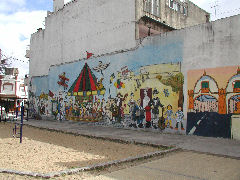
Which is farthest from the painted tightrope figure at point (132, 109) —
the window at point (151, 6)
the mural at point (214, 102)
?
the window at point (151, 6)

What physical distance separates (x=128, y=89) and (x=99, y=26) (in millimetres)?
6250

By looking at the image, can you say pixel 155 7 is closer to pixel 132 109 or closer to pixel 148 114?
pixel 132 109

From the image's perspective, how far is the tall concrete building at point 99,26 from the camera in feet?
55.7

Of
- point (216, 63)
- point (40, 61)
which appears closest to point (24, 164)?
point (216, 63)

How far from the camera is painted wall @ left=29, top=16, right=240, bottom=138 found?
11.7m

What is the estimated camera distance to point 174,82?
1354cm

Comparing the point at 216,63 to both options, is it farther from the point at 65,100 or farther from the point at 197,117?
the point at 65,100

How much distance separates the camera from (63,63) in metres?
22.7

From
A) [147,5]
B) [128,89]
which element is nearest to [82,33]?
[147,5]

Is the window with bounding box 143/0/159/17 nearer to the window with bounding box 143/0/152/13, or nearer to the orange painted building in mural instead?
the window with bounding box 143/0/152/13

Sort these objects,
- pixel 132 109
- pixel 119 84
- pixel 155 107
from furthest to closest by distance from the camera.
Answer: pixel 119 84 < pixel 132 109 < pixel 155 107

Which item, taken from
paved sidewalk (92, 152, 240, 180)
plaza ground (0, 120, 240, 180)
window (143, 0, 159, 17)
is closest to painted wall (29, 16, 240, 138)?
plaza ground (0, 120, 240, 180)

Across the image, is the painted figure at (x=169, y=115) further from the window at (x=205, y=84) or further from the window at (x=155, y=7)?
the window at (x=155, y=7)

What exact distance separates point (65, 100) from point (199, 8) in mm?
16958
